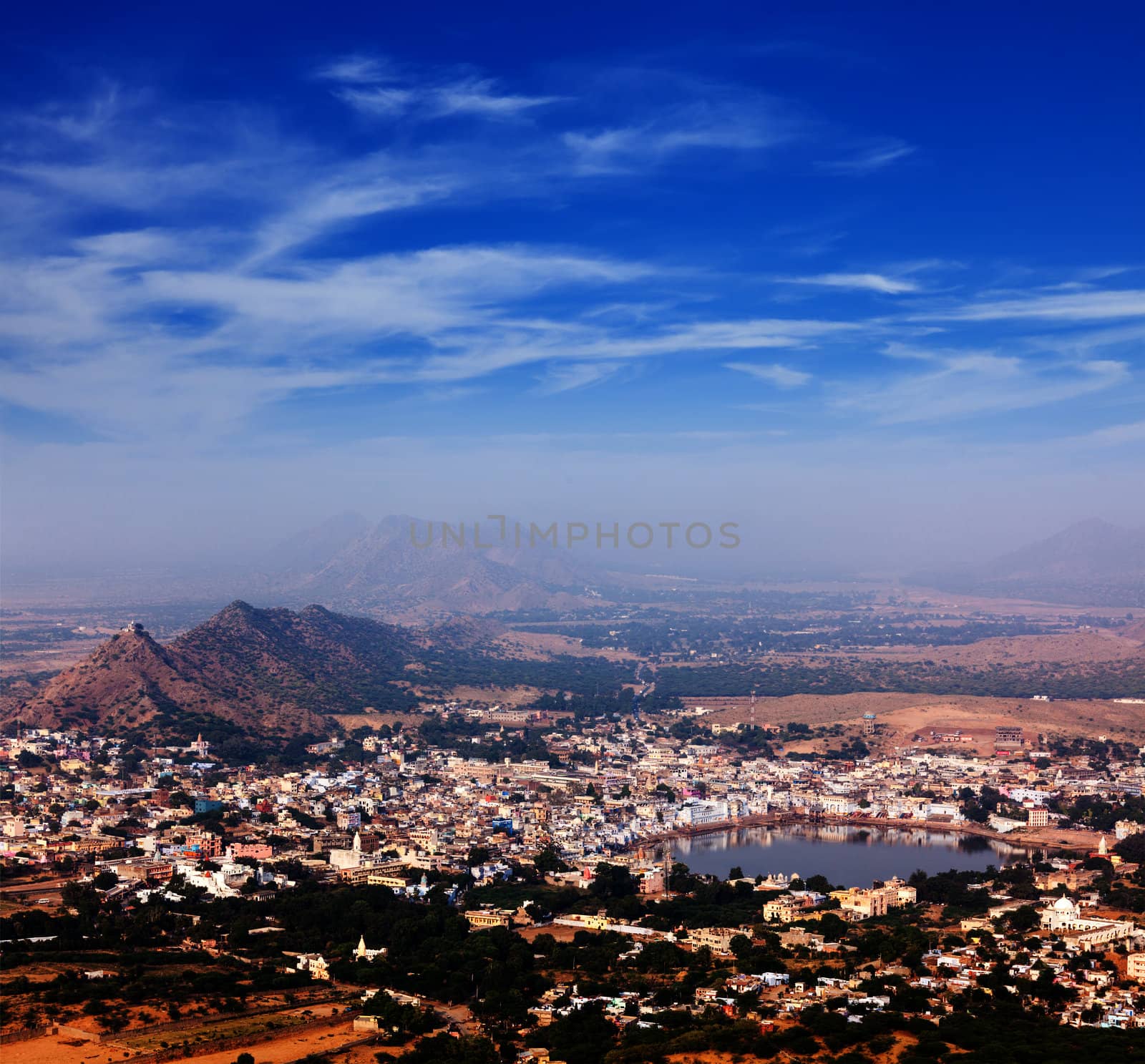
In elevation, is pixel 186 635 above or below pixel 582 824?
above

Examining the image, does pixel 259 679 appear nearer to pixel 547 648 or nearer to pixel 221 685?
pixel 221 685

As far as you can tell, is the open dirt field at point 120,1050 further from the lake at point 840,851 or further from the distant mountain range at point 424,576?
the distant mountain range at point 424,576

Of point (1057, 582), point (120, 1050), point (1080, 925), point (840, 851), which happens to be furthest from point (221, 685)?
point (1057, 582)

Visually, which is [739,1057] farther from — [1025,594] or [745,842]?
[1025,594]

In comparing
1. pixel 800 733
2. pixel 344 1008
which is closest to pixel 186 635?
pixel 800 733

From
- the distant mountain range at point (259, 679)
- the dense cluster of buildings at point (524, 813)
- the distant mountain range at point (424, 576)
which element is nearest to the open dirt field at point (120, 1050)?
the dense cluster of buildings at point (524, 813)

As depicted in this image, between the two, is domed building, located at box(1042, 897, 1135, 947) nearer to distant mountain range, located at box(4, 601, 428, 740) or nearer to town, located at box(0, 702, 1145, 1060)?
town, located at box(0, 702, 1145, 1060)

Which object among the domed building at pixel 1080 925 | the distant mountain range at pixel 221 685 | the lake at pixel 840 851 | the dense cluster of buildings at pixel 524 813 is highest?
the distant mountain range at pixel 221 685
